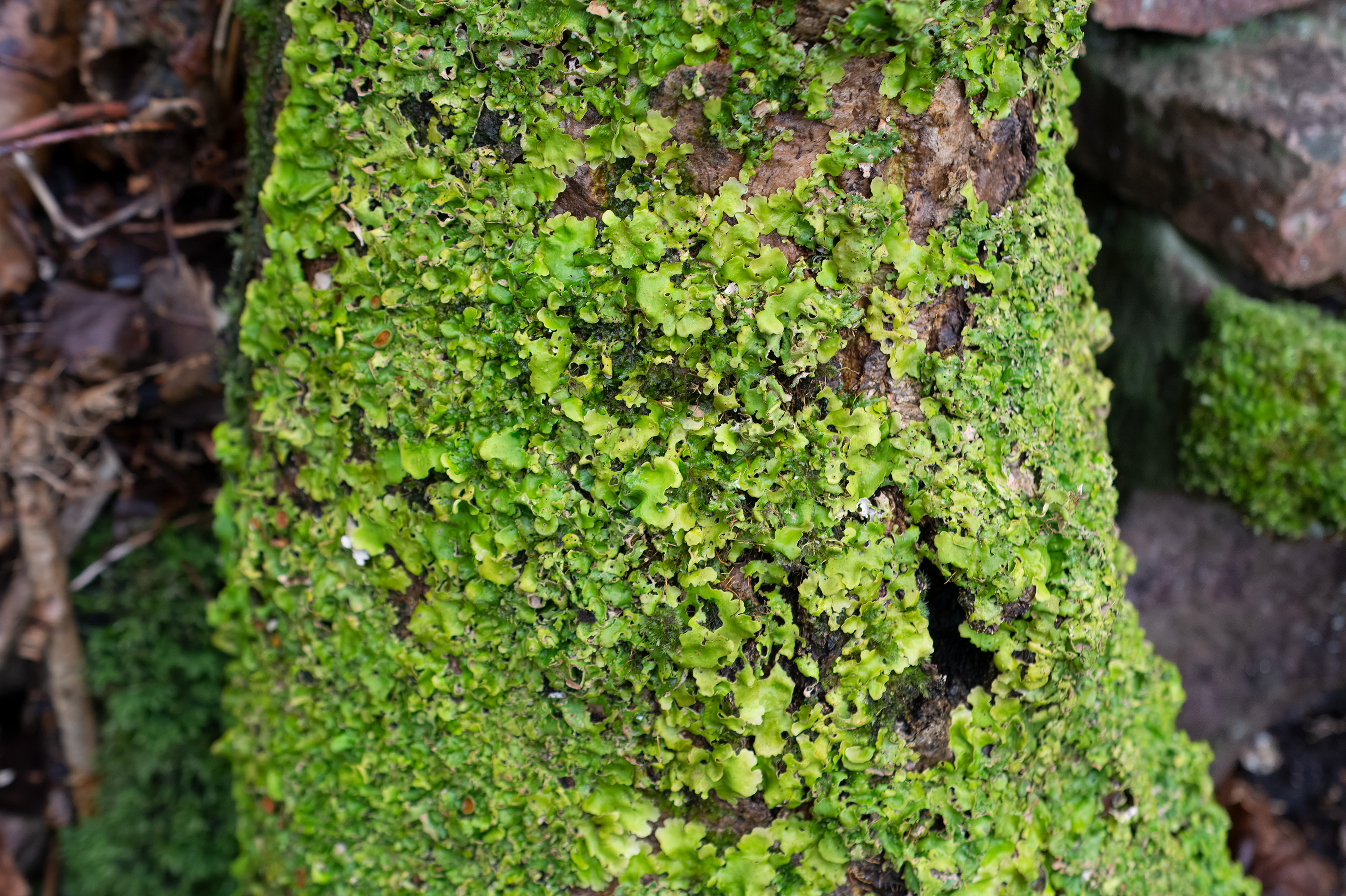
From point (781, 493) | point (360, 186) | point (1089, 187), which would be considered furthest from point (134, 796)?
point (1089, 187)

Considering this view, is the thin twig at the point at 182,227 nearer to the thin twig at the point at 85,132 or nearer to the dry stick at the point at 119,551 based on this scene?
the thin twig at the point at 85,132

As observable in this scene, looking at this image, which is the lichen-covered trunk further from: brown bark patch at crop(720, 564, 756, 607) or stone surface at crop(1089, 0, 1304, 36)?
stone surface at crop(1089, 0, 1304, 36)

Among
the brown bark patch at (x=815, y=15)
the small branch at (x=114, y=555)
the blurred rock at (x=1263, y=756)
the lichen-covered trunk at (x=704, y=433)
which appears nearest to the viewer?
the brown bark patch at (x=815, y=15)

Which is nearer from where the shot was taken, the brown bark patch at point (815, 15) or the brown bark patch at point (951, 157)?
the brown bark patch at point (815, 15)

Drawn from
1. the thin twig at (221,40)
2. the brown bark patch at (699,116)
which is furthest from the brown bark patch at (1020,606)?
the thin twig at (221,40)

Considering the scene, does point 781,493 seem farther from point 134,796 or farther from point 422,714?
point 134,796

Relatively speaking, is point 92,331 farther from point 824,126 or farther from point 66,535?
point 824,126
